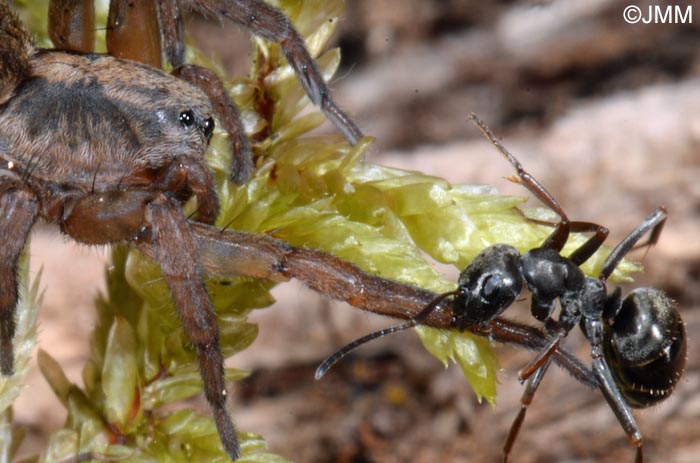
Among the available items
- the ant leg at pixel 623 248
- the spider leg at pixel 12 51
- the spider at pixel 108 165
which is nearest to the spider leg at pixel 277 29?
the spider at pixel 108 165

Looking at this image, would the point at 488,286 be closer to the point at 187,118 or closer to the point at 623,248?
the point at 623,248

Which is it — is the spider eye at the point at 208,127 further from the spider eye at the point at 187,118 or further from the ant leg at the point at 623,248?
the ant leg at the point at 623,248

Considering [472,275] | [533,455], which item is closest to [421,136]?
[533,455]

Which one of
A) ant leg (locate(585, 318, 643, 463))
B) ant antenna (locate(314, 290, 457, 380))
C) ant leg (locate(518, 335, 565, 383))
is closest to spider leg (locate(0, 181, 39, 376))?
ant antenna (locate(314, 290, 457, 380))

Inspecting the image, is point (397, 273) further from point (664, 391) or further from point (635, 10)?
point (635, 10)

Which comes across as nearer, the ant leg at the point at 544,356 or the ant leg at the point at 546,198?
the ant leg at the point at 544,356

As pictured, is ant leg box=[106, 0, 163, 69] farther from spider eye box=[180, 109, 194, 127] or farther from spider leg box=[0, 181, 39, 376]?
spider leg box=[0, 181, 39, 376]

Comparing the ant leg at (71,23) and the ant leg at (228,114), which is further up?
the ant leg at (71,23)
